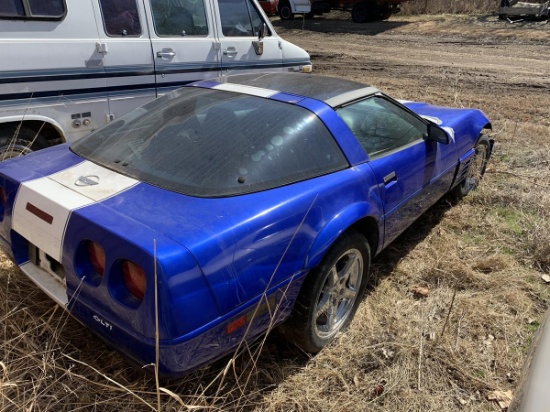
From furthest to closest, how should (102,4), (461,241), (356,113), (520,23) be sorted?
(520,23) < (102,4) < (461,241) < (356,113)

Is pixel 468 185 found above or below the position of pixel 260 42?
below

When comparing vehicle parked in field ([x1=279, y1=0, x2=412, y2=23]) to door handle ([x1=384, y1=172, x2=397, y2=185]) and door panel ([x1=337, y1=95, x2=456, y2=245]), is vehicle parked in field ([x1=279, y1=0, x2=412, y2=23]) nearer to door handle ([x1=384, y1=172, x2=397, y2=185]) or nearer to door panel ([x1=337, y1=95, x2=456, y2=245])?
door panel ([x1=337, y1=95, x2=456, y2=245])

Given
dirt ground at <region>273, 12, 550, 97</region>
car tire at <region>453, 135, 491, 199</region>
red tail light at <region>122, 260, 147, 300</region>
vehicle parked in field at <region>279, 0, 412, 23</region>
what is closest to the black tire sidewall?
car tire at <region>453, 135, 491, 199</region>

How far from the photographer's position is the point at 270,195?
2279 mm

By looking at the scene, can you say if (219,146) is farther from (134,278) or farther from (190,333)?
(190,333)

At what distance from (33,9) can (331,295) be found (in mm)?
3339

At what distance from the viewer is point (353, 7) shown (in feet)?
68.8

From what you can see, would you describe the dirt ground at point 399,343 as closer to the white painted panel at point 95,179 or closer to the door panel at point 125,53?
the white painted panel at point 95,179

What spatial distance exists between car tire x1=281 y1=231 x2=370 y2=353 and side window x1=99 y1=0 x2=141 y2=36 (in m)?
3.21

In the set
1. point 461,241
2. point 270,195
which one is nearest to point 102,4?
point 270,195

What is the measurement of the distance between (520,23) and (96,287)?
1935cm

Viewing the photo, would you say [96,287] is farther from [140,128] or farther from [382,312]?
[382,312]

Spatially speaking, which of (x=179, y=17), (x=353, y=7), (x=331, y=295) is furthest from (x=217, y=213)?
(x=353, y=7)

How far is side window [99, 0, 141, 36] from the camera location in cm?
438
